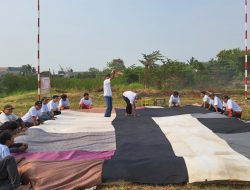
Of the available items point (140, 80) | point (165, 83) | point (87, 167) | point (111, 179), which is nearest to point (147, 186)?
point (111, 179)

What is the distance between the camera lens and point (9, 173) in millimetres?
4105

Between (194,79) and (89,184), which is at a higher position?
(194,79)

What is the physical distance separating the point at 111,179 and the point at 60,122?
467 centimetres

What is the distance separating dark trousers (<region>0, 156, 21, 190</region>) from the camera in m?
4.10

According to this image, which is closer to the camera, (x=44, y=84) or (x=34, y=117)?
(x=34, y=117)

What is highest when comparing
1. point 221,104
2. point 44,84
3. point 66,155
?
point 44,84

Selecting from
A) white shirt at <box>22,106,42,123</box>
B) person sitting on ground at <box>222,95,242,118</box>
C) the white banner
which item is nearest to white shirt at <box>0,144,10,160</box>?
white shirt at <box>22,106,42,123</box>

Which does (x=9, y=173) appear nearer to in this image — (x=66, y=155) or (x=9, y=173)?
(x=9, y=173)

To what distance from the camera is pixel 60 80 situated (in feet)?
84.2

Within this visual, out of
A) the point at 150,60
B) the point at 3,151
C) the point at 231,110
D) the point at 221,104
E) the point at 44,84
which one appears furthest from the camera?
the point at 150,60

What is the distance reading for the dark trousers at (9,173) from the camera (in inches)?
161

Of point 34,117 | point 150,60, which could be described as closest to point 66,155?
point 34,117

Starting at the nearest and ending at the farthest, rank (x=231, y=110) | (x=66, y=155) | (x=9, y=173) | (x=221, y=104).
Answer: (x=9, y=173), (x=66, y=155), (x=231, y=110), (x=221, y=104)

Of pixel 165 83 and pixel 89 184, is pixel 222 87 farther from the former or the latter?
pixel 89 184
